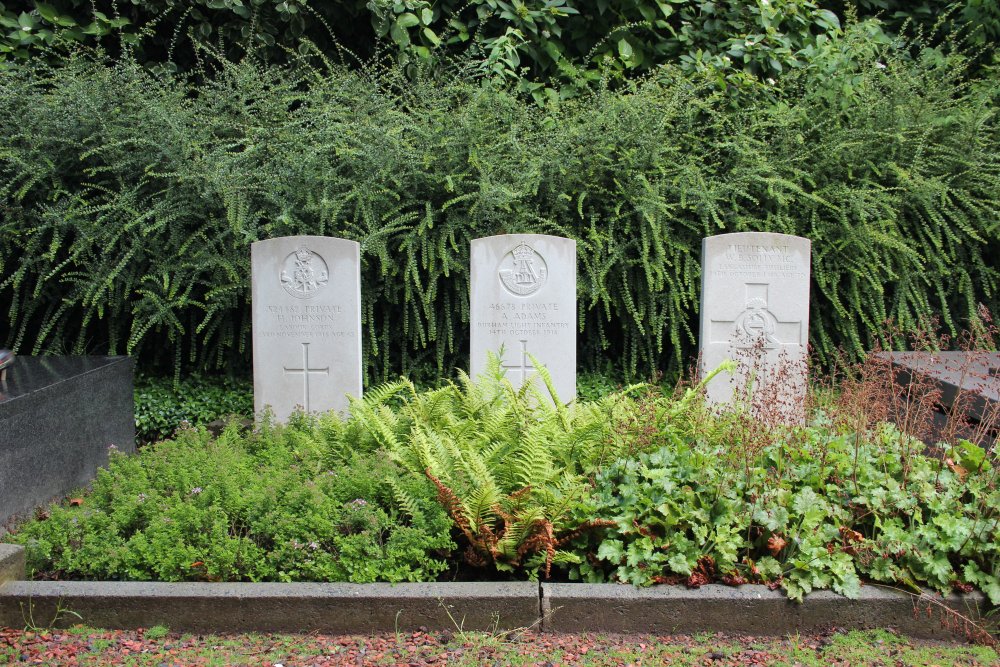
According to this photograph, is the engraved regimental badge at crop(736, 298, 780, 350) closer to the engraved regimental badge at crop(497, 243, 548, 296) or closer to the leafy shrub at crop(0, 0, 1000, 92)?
the engraved regimental badge at crop(497, 243, 548, 296)

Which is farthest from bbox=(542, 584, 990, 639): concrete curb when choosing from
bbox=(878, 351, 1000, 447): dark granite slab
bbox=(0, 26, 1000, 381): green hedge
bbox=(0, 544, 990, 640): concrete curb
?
bbox=(0, 26, 1000, 381): green hedge

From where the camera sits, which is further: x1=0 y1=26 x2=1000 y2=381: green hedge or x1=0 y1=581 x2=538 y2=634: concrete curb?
x1=0 y1=26 x2=1000 y2=381: green hedge

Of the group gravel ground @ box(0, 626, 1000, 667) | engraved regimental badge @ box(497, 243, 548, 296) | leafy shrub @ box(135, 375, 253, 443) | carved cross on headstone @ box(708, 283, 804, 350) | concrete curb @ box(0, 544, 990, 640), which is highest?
engraved regimental badge @ box(497, 243, 548, 296)

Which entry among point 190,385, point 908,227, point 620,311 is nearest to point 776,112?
point 908,227

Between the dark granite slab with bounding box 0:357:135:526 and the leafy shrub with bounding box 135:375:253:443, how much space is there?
33.1 inches

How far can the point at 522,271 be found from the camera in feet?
18.5

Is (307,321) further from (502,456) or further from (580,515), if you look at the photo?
(580,515)

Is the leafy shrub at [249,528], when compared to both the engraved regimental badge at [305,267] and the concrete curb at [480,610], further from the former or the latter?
the engraved regimental badge at [305,267]

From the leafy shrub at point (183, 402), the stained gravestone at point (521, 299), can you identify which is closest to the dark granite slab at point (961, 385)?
the stained gravestone at point (521, 299)

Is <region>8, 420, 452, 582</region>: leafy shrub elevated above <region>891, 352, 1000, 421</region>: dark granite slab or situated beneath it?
situated beneath

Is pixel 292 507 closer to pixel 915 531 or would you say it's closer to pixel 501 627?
pixel 501 627

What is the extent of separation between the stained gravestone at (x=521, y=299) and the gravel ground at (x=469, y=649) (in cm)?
265

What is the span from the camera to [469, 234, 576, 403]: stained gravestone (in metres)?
5.62

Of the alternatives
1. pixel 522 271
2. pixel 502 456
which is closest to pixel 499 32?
pixel 522 271
